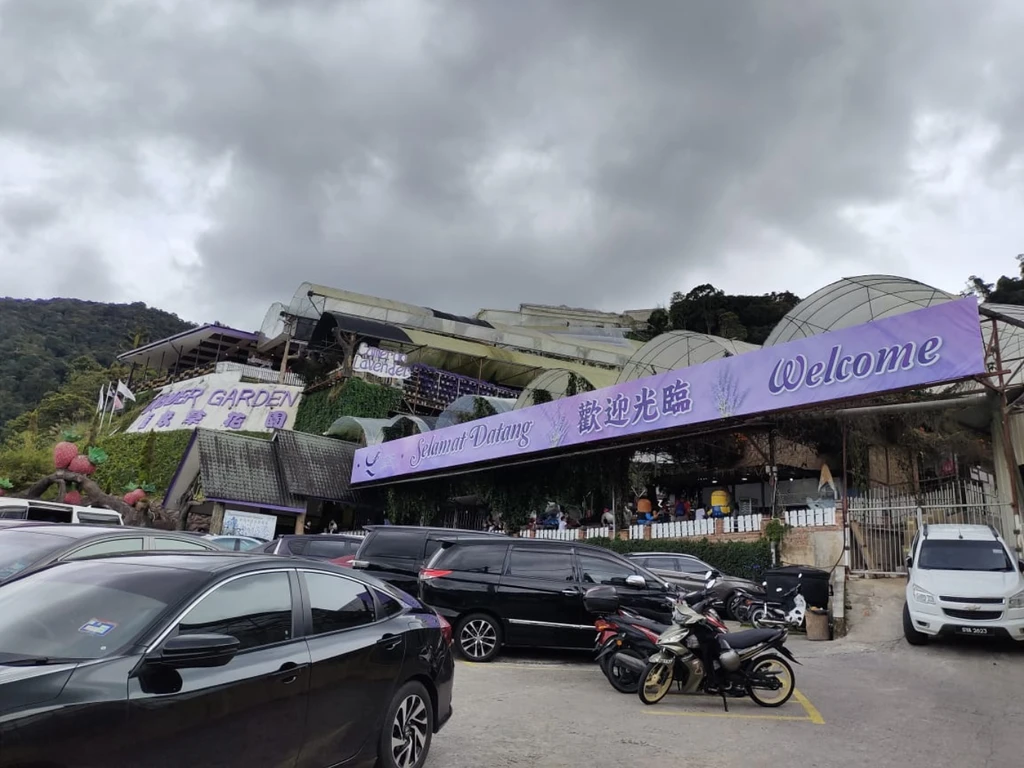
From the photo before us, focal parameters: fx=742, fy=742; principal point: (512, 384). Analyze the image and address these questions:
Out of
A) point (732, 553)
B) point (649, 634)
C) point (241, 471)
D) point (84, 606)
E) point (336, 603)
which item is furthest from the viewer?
point (241, 471)

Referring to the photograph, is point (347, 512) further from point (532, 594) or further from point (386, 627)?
point (386, 627)

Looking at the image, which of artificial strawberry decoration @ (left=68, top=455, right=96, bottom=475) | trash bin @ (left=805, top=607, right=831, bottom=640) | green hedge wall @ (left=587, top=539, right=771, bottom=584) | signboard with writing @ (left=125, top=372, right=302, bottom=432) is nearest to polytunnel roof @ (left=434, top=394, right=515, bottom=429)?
green hedge wall @ (left=587, top=539, right=771, bottom=584)

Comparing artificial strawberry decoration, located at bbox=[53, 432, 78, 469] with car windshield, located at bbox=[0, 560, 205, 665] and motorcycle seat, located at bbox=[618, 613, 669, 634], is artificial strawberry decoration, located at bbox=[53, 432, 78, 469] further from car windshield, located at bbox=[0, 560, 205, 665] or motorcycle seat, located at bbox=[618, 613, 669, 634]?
car windshield, located at bbox=[0, 560, 205, 665]

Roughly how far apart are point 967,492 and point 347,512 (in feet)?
78.3

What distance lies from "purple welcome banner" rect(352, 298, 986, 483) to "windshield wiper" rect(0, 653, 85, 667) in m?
12.8

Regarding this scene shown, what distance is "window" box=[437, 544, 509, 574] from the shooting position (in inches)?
386

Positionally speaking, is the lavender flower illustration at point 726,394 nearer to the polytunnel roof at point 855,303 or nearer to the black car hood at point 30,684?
the polytunnel roof at point 855,303

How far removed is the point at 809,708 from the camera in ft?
24.7

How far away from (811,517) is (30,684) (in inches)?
621

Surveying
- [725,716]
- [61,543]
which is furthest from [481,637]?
[61,543]

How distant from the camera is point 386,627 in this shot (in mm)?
4863

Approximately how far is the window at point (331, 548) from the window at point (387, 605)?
26.9ft

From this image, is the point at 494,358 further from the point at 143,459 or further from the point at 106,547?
the point at 106,547

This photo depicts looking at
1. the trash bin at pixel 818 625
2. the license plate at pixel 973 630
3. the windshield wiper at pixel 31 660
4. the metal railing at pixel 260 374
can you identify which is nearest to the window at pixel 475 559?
the trash bin at pixel 818 625
